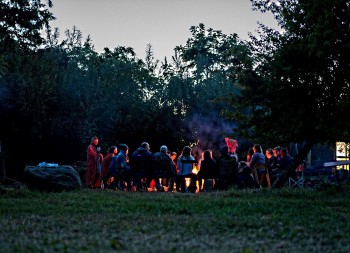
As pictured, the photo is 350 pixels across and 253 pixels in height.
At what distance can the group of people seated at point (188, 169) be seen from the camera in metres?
19.5

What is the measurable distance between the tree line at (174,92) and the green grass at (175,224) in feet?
9.18

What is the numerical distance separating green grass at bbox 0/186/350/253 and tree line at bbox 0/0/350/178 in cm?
280

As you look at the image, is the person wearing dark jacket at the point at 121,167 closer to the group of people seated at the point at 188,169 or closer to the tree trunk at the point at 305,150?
the group of people seated at the point at 188,169

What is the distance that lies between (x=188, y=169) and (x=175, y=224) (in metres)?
10.2

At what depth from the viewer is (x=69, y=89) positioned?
32.1 metres

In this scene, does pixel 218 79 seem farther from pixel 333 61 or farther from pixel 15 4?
pixel 333 61

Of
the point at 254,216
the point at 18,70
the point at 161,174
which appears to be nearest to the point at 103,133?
the point at 18,70

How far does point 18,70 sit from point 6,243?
24.3 meters

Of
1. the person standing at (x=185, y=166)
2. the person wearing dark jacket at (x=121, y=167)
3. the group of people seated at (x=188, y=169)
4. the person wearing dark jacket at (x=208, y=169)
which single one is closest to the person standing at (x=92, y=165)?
the group of people seated at (x=188, y=169)

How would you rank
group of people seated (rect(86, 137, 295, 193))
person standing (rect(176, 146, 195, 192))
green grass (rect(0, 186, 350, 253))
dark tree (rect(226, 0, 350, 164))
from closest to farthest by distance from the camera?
green grass (rect(0, 186, 350, 253))
dark tree (rect(226, 0, 350, 164))
group of people seated (rect(86, 137, 295, 193))
person standing (rect(176, 146, 195, 192))

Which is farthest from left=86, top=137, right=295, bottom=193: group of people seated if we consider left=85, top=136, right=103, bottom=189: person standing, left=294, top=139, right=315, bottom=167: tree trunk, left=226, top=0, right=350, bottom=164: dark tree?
left=226, top=0, right=350, bottom=164: dark tree

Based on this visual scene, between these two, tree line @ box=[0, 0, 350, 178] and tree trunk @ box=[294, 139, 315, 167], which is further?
tree trunk @ box=[294, 139, 315, 167]

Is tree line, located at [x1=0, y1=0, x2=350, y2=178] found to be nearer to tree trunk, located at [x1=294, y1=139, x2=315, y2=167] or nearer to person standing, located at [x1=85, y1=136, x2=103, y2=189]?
tree trunk, located at [x1=294, y1=139, x2=315, y2=167]

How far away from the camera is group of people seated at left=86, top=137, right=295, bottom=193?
766 inches
